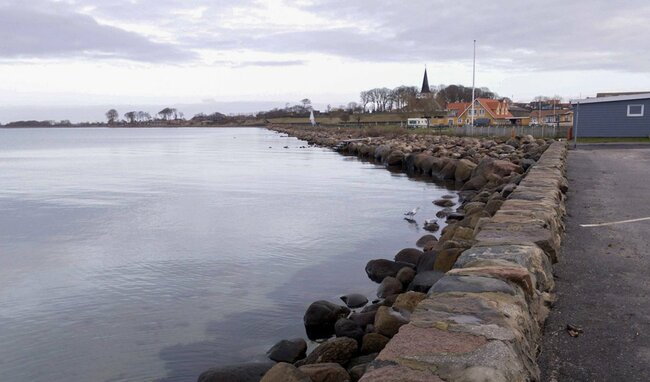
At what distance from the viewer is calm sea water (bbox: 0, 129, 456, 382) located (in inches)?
254

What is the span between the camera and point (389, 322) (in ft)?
17.7

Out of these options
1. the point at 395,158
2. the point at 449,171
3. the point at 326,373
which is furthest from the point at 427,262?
the point at 395,158

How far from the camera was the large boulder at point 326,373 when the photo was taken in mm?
4422

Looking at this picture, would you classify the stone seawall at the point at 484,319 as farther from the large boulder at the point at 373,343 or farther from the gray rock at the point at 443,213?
the gray rock at the point at 443,213

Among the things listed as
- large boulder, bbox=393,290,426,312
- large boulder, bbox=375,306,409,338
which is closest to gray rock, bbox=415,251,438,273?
large boulder, bbox=393,290,426,312

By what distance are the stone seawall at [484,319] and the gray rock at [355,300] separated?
255cm

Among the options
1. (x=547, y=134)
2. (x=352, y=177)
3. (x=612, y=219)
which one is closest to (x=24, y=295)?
(x=612, y=219)

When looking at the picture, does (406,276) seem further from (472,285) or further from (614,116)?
(614,116)

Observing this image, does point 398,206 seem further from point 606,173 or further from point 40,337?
point 40,337

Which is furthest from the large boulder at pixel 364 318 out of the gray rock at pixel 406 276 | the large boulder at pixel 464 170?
the large boulder at pixel 464 170

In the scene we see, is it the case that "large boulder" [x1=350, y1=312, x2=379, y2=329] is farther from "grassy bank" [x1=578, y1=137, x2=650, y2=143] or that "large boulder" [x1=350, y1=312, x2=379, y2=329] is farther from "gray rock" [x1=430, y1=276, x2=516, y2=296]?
"grassy bank" [x1=578, y1=137, x2=650, y2=143]

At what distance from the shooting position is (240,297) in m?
8.15

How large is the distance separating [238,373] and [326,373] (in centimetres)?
101

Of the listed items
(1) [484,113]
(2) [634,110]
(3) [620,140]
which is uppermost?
(2) [634,110]
